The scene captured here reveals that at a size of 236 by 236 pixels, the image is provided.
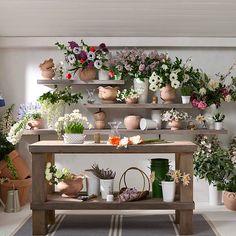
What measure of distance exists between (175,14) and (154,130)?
141cm

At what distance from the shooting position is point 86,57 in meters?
5.54

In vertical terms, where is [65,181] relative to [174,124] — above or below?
below

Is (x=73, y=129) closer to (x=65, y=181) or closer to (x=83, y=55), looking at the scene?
(x=65, y=181)

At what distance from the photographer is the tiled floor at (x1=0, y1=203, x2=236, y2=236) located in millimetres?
4426

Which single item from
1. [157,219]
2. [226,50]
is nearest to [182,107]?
[226,50]

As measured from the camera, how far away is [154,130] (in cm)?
555

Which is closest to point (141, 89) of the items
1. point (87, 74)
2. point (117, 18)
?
point (87, 74)

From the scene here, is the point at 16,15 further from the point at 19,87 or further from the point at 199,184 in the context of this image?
the point at 199,184

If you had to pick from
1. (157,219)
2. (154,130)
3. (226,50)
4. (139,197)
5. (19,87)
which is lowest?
(157,219)

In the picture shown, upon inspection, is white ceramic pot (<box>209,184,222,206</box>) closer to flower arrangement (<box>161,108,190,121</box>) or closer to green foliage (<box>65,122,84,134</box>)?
flower arrangement (<box>161,108,190,121</box>)

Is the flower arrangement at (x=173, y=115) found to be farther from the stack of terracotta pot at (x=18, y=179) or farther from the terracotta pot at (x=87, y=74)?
the stack of terracotta pot at (x=18, y=179)

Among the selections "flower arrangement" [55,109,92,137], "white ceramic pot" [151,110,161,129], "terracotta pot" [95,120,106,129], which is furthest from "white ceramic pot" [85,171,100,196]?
"white ceramic pot" [151,110,161,129]

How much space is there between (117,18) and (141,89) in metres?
0.92

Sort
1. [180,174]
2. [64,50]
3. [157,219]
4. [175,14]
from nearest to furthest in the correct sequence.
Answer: [180,174] < [157,219] < [175,14] < [64,50]
